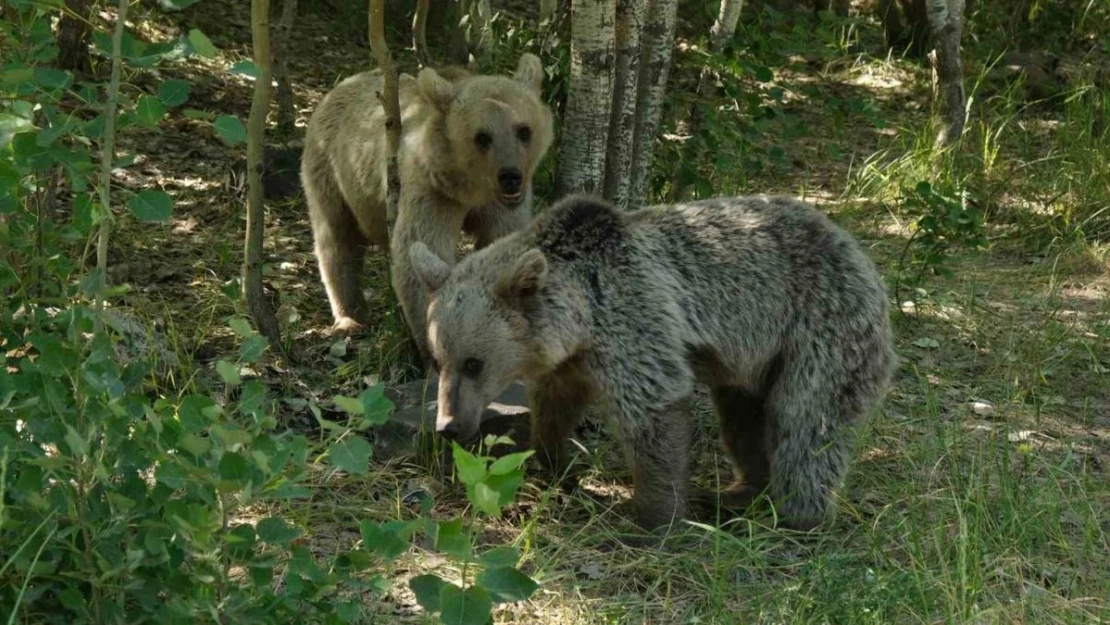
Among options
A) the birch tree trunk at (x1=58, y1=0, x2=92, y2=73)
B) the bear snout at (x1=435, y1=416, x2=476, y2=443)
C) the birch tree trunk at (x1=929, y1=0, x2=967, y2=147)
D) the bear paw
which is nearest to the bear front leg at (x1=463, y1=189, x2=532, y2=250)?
the bear paw

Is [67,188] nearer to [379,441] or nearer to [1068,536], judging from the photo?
[379,441]

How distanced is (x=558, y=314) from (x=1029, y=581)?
2133 millimetres

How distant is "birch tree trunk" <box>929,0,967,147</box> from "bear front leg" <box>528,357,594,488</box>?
543 cm

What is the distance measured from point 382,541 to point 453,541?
305 millimetres

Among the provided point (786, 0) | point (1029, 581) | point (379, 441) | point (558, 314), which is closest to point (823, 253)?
point (558, 314)

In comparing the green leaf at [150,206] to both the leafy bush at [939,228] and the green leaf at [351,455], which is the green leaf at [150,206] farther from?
the leafy bush at [939,228]

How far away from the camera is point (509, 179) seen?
7086 millimetres

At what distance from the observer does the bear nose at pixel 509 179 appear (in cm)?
708

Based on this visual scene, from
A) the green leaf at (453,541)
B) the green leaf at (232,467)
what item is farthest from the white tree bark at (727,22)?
the green leaf at (232,467)

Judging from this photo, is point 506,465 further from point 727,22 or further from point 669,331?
point 727,22

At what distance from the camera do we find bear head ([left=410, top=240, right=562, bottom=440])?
18.5 ft

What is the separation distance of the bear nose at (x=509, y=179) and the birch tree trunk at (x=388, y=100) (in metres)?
0.65

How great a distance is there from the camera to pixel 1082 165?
9.75 m

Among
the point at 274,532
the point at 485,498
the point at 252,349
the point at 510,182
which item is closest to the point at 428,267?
the point at 510,182
